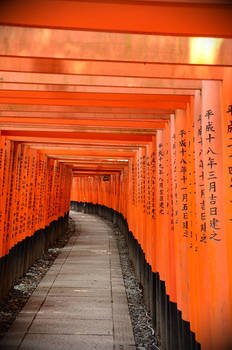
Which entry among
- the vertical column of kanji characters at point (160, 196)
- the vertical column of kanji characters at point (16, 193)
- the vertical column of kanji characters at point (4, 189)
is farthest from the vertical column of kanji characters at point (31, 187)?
the vertical column of kanji characters at point (160, 196)

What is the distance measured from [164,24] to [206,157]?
3.75 ft

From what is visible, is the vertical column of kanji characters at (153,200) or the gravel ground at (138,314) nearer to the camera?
the gravel ground at (138,314)

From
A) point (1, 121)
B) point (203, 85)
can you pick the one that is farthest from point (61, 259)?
point (203, 85)

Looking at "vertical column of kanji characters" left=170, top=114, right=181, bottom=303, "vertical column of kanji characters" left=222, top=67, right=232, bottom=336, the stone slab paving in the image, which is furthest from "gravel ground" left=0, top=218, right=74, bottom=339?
"vertical column of kanji characters" left=222, top=67, right=232, bottom=336

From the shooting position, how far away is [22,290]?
21.0ft

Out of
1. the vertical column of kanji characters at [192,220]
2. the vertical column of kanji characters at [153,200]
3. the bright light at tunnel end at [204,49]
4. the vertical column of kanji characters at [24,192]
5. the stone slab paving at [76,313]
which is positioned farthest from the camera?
the vertical column of kanji characters at [24,192]

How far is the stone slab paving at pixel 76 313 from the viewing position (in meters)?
4.29

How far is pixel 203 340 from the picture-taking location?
2418 mm

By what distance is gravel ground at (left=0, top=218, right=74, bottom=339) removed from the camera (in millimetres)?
5043

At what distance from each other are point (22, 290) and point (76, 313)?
174 centimetres

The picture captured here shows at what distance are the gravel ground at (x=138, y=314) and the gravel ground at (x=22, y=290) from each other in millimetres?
2183

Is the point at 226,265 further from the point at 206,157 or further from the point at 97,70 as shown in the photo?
the point at 97,70

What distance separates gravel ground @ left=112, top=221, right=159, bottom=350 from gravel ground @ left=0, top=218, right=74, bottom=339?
7.16 ft

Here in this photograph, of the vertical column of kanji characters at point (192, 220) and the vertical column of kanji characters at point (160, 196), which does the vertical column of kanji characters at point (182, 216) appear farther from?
the vertical column of kanji characters at point (160, 196)
